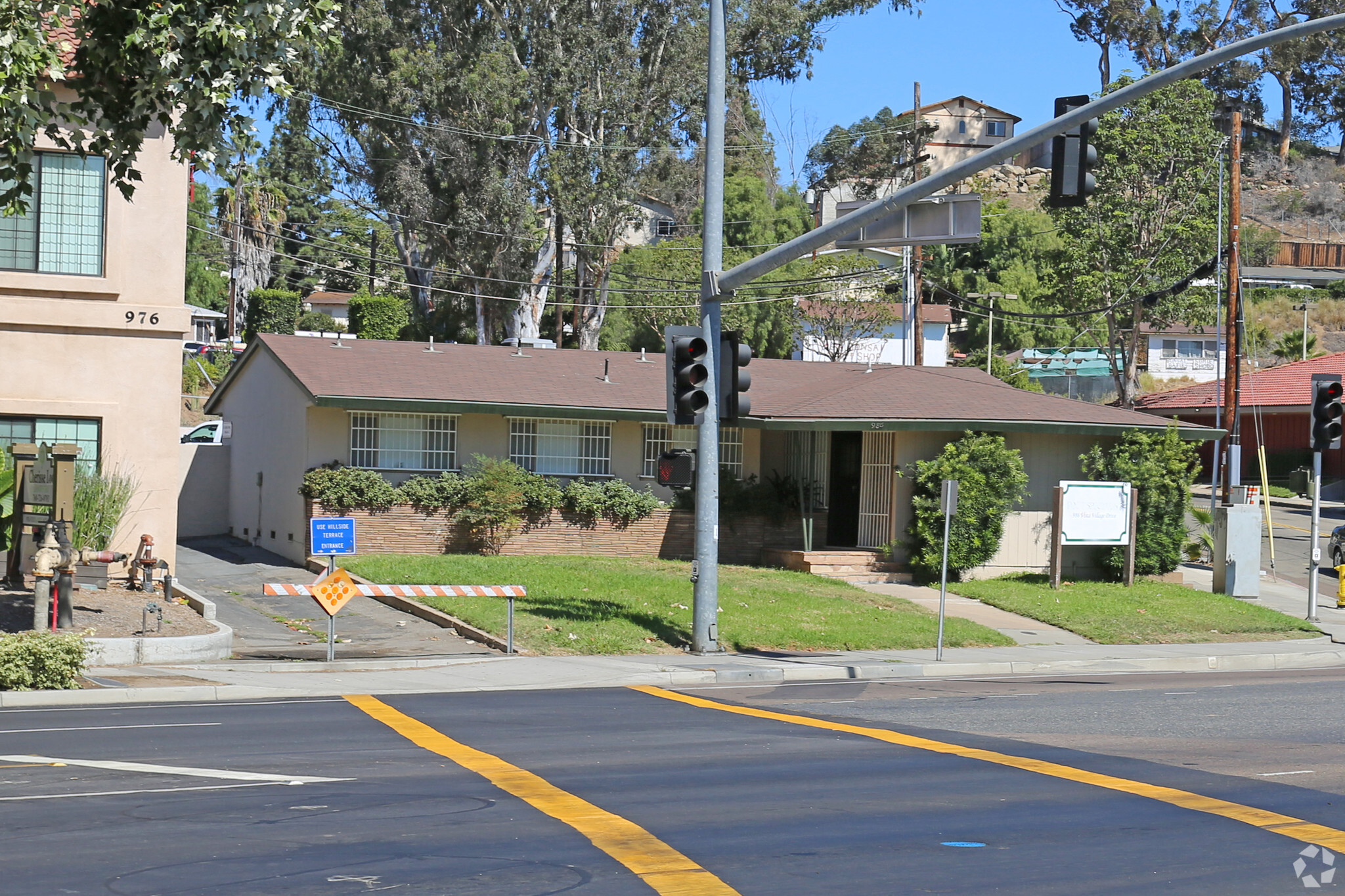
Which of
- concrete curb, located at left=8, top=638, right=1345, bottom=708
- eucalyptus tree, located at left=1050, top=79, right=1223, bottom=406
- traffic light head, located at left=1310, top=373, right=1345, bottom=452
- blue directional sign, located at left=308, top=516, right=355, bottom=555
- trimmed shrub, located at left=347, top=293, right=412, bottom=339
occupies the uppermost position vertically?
eucalyptus tree, located at left=1050, top=79, right=1223, bottom=406

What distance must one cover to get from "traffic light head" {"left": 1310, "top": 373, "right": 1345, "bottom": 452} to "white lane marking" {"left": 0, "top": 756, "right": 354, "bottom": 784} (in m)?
19.6

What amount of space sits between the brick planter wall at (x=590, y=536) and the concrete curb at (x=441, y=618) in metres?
2.38

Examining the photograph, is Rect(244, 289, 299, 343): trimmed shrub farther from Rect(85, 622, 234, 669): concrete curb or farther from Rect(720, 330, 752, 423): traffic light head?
Rect(720, 330, 752, 423): traffic light head

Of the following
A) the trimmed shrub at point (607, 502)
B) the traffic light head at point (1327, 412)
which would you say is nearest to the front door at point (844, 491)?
the trimmed shrub at point (607, 502)

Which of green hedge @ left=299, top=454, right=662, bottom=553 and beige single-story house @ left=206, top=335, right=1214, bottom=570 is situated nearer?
green hedge @ left=299, top=454, right=662, bottom=553

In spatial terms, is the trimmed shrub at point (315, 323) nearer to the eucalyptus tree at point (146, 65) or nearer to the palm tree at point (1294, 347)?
the palm tree at point (1294, 347)

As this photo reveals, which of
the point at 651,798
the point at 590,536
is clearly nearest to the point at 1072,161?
the point at 651,798

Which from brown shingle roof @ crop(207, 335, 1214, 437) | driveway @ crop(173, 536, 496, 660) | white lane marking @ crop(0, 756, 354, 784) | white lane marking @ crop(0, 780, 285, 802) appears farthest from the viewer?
brown shingle roof @ crop(207, 335, 1214, 437)

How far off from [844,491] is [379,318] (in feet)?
104

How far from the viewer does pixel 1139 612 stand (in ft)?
77.4

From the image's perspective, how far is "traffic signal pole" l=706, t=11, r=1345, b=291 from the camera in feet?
41.8

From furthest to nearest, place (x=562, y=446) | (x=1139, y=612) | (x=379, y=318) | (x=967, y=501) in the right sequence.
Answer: (x=379, y=318) < (x=562, y=446) < (x=967, y=501) < (x=1139, y=612)

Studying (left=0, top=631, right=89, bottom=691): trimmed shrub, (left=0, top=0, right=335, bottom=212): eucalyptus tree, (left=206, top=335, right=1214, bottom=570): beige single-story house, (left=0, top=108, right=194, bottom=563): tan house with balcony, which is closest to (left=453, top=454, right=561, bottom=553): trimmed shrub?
(left=206, top=335, right=1214, bottom=570): beige single-story house

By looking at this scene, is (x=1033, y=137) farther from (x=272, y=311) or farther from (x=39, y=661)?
(x=272, y=311)
